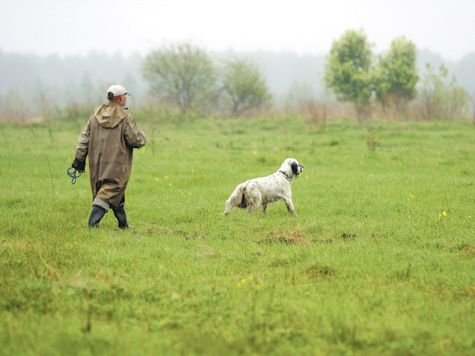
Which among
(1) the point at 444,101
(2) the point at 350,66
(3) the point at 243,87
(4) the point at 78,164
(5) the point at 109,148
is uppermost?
(2) the point at 350,66

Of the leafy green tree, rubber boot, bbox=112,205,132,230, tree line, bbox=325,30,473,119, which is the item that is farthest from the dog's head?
tree line, bbox=325,30,473,119

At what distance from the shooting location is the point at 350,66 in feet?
124

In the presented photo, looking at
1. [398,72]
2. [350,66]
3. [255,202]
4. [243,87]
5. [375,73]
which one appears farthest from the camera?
[350,66]

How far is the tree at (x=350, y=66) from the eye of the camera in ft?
123

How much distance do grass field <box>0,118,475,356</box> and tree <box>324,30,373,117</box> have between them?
2690 centimetres

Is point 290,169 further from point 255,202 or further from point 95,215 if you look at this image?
point 95,215

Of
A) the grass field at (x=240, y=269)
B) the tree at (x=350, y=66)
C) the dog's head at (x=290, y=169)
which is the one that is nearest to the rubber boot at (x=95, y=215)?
the grass field at (x=240, y=269)

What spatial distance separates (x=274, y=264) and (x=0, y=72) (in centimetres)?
20129

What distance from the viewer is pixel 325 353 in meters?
3.13

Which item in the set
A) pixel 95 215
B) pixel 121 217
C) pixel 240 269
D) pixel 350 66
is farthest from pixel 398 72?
pixel 240 269

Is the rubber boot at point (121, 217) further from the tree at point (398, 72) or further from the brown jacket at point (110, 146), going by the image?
the tree at point (398, 72)

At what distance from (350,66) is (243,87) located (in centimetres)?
973

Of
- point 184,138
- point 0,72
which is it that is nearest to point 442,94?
point 184,138

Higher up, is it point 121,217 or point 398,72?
point 398,72
